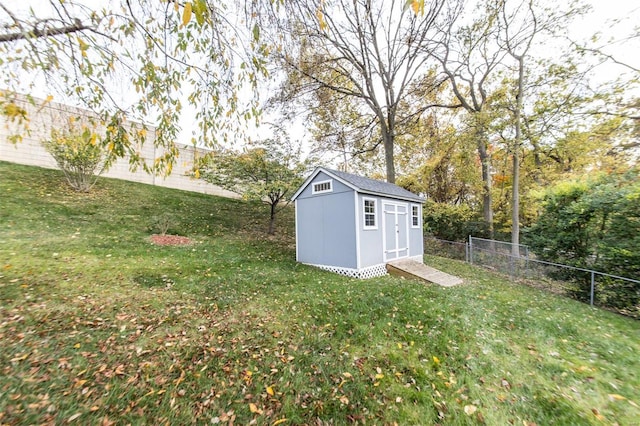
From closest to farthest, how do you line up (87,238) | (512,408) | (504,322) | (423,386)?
(512,408), (423,386), (504,322), (87,238)

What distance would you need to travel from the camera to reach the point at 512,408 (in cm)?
253

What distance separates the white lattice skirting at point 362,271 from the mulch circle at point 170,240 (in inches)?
178

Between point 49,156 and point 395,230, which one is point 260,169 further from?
point 49,156

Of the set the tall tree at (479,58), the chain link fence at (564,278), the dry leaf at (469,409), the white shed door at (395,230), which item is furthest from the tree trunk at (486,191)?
the dry leaf at (469,409)

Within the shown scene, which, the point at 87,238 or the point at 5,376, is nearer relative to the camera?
the point at 5,376

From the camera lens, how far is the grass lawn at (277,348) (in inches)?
94.0

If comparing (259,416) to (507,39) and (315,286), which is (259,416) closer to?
(315,286)

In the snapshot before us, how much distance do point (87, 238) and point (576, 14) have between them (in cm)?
1875

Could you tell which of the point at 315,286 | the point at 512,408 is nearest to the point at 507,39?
the point at 315,286

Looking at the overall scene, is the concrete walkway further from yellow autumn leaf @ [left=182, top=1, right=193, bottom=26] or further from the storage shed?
yellow autumn leaf @ [left=182, top=1, right=193, bottom=26]

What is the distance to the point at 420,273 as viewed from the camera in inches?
310

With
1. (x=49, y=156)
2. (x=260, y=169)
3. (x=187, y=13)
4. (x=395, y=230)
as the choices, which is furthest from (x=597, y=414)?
(x=49, y=156)

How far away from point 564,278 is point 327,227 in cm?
742

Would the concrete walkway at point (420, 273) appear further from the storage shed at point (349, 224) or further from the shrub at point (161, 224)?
the shrub at point (161, 224)
